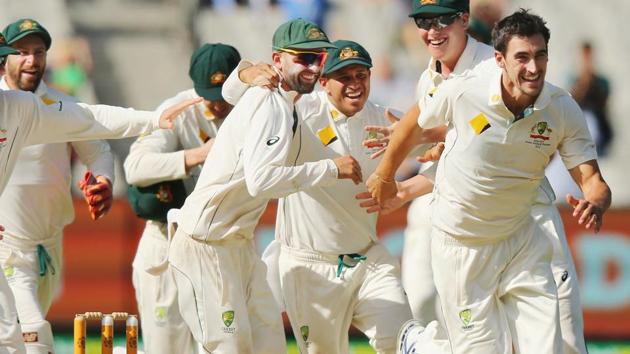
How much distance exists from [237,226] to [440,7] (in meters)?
1.74

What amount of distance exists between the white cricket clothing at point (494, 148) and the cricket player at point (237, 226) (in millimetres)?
590

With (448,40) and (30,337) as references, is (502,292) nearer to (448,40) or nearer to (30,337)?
(448,40)

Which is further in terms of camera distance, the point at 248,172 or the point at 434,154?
the point at 434,154

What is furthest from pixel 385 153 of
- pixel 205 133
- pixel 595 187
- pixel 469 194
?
pixel 205 133

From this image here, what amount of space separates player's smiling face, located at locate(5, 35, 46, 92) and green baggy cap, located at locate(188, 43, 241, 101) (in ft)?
3.10

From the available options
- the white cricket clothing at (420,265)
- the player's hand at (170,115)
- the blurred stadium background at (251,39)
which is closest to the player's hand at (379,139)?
the player's hand at (170,115)

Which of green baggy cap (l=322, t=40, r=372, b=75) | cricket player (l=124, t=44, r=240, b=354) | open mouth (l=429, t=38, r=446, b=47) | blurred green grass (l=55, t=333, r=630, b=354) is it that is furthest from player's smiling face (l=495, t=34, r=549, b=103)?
blurred green grass (l=55, t=333, r=630, b=354)

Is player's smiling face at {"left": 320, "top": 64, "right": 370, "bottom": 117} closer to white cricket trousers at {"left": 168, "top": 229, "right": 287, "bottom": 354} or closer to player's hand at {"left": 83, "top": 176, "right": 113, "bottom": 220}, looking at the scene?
white cricket trousers at {"left": 168, "top": 229, "right": 287, "bottom": 354}

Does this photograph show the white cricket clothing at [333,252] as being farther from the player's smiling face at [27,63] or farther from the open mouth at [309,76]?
the player's smiling face at [27,63]

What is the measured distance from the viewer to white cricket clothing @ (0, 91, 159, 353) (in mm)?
7742

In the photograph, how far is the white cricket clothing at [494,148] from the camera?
24.7ft

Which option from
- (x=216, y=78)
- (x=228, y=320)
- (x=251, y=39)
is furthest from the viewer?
(x=251, y=39)

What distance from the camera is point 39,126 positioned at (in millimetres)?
8234

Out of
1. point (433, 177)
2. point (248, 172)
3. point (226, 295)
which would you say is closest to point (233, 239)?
point (226, 295)
